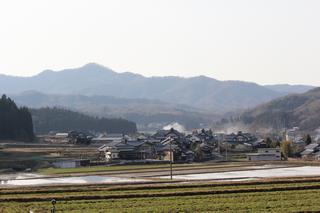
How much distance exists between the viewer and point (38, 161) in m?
64.6

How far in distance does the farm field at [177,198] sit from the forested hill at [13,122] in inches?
2378

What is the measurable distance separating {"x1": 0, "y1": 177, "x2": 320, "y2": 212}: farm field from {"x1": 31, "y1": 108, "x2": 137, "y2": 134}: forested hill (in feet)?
383

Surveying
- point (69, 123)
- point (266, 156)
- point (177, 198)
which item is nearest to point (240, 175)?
point (177, 198)

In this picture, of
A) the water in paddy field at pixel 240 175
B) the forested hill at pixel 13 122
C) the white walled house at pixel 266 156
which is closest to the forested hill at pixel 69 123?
the forested hill at pixel 13 122

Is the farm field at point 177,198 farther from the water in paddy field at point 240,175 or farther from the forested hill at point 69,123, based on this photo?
the forested hill at point 69,123

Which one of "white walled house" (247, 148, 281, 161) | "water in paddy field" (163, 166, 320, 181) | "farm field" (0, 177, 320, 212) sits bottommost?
"water in paddy field" (163, 166, 320, 181)

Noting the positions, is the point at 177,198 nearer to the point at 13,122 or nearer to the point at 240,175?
the point at 240,175

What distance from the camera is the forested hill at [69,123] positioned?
15075cm

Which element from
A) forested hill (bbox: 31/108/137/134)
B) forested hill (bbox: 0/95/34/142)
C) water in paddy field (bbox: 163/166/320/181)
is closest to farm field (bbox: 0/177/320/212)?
water in paddy field (bbox: 163/166/320/181)

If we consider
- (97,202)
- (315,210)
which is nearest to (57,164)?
(97,202)

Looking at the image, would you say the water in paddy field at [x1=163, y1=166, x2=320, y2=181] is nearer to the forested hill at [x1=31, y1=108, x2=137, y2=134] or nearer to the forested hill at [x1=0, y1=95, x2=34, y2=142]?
the forested hill at [x1=0, y1=95, x2=34, y2=142]

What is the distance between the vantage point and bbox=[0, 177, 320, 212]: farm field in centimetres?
2339

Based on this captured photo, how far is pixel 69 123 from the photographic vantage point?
6132 inches

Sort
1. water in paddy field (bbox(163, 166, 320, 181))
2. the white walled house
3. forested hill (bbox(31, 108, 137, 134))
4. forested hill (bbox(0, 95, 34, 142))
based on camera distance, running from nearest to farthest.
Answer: water in paddy field (bbox(163, 166, 320, 181)), the white walled house, forested hill (bbox(0, 95, 34, 142)), forested hill (bbox(31, 108, 137, 134))
